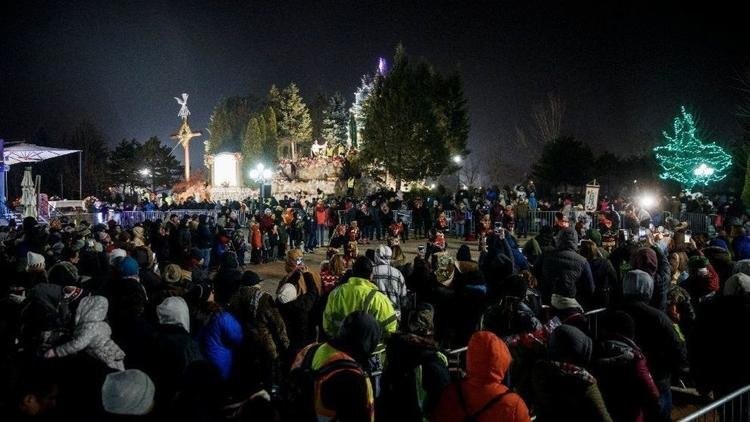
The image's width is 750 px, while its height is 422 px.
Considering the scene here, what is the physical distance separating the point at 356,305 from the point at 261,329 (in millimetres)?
907

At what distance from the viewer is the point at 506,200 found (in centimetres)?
2391

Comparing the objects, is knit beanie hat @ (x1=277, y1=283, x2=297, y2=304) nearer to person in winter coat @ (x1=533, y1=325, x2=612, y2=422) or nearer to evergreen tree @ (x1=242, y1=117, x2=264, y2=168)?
person in winter coat @ (x1=533, y1=325, x2=612, y2=422)

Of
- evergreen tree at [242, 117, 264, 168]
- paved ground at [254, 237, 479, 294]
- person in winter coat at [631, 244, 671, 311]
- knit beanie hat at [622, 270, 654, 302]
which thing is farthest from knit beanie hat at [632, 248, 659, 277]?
evergreen tree at [242, 117, 264, 168]

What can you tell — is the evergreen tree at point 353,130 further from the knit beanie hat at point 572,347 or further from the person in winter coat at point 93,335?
the knit beanie hat at point 572,347

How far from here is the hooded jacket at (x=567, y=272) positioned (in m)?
7.19

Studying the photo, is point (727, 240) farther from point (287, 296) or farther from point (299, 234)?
point (299, 234)

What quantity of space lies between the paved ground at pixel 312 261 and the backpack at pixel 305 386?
28.1 ft

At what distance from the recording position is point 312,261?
17688 mm

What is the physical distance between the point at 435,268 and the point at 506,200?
17298mm

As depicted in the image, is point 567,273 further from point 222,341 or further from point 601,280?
point 222,341

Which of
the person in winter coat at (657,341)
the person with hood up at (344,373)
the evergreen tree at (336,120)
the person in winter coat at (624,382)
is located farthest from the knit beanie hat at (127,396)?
the evergreen tree at (336,120)

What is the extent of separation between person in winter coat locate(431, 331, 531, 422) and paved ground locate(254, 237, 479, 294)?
9276 mm

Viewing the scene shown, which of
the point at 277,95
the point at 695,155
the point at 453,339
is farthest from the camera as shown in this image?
the point at 277,95

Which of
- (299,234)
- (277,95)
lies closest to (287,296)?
(299,234)
